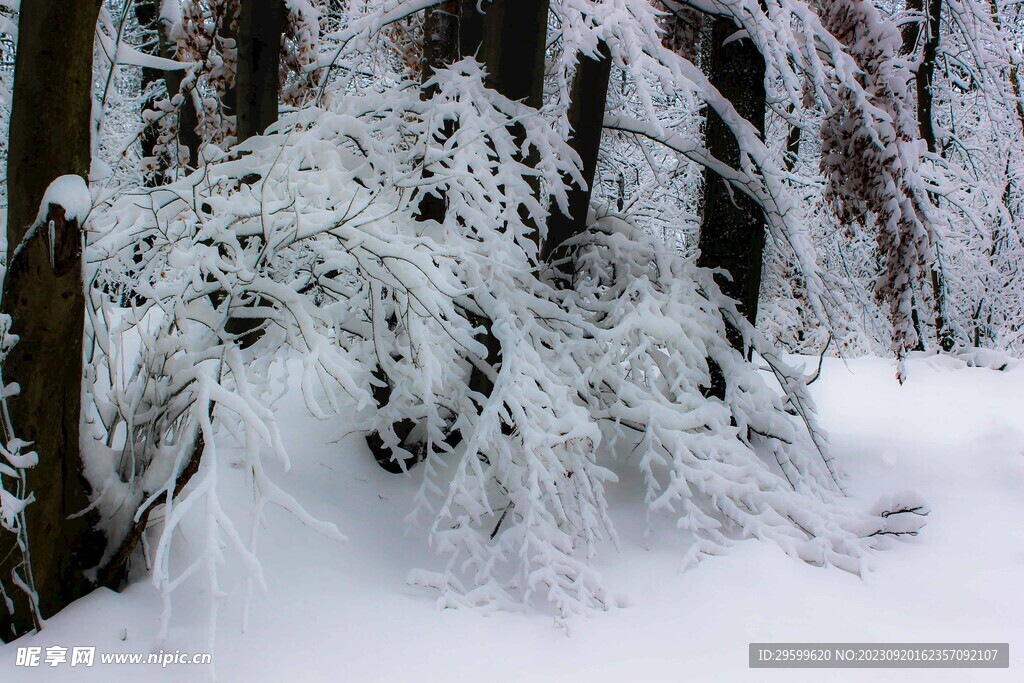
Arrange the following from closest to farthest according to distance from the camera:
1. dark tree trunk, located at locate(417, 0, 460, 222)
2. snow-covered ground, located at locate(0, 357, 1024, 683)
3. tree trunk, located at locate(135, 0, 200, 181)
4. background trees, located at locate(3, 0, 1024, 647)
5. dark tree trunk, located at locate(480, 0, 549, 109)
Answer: snow-covered ground, located at locate(0, 357, 1024, 683) < background trees, located at locate(3, 0, 1024, 647) < dark tree trunk, located at locate(480, 0, 549, 109) < dark tree trunk, located at locate(417, 0, 460, 222) < tree trunk, located at locate(135, 0, 200, 181)

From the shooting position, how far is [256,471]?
2.92 meters

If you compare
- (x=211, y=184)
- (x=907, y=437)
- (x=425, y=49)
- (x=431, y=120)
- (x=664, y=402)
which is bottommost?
(x=907, y=437)

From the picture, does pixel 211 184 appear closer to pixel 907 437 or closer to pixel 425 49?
pixel 425 49

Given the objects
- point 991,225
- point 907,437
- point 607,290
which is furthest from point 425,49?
point 991,225

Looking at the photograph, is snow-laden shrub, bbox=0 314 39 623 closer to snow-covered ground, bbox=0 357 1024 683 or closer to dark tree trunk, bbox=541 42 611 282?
snow-covered ground, bbox=0 357 1024 683

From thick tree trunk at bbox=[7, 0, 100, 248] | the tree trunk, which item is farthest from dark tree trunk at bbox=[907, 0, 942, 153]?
thick tree trunk at bbox=[7, 0, 100, 248]

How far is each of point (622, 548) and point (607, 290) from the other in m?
1.75

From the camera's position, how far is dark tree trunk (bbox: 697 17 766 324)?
5.67m

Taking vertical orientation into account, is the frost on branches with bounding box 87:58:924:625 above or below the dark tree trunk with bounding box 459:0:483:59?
below

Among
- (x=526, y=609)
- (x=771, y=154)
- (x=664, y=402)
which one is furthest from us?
(x=771, y=154)

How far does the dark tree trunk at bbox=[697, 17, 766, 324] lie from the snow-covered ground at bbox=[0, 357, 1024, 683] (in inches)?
72.0

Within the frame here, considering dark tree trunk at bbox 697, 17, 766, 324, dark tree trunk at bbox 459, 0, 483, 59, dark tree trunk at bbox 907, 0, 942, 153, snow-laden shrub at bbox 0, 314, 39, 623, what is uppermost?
dark tree trunk at bbox 907, 0, 942, 153

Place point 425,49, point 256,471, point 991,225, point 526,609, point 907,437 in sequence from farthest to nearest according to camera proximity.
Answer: point 991,225
point 907,437
point 425,49
point 526,609
point 256,471

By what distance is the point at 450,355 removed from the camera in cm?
400
